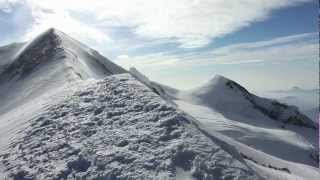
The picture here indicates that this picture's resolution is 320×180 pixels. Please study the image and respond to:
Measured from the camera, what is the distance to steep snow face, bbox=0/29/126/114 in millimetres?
38263

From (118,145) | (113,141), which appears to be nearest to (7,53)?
(113,141)

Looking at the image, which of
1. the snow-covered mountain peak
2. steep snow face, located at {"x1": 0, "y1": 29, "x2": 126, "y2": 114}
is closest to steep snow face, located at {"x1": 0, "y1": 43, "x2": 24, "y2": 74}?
steep snow face, located at {"x1": 0, "y1": 29, "x2": 126, "y2": 114}

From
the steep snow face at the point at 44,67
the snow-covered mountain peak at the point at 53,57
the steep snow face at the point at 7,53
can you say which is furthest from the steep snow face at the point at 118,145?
the steep snow face at the point at 7,53

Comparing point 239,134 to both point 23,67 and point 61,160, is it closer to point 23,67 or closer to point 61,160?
point 23,67

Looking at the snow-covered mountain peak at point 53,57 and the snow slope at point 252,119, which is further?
the snow slope at point 252,119

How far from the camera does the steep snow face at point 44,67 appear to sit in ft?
126

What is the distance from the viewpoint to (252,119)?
86125 mm

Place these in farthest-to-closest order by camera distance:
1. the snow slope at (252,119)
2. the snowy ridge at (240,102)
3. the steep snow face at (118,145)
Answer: the snowy ridge at (240,102) < the snow slope at (252,119) < the steep snow face at (118,145)

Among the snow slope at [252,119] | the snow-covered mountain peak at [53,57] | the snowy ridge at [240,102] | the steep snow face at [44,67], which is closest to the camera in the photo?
the steep snow face at [44,67]

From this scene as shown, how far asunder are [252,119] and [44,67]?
162 ft

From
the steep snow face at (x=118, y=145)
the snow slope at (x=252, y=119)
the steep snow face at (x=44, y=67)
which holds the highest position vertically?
the steep snow face at (x=44, y=67)

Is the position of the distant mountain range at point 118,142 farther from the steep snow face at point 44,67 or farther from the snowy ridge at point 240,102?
the snowy ridge at point 240,102

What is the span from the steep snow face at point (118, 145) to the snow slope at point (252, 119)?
34203mm

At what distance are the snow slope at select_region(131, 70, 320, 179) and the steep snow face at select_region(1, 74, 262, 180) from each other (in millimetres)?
34203
